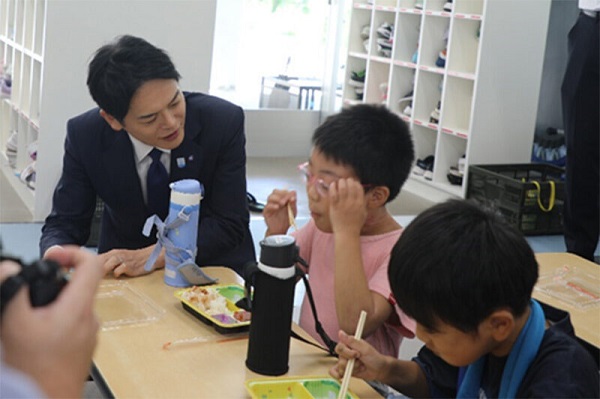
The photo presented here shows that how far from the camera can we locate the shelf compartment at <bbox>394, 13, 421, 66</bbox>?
6188 mm

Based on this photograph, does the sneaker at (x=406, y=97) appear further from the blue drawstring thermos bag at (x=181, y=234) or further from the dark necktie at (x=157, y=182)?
the blue drawstring thermos bag at (x=181, y=234)

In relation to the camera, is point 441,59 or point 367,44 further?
point 367,44

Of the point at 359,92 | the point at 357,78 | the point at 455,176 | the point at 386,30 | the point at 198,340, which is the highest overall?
the point at 386,30

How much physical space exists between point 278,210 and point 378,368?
23.3 inches

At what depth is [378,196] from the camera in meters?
1.79

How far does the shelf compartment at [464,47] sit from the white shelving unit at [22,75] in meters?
2.61

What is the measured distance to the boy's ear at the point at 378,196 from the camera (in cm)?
178

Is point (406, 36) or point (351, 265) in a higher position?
point (406, 36)

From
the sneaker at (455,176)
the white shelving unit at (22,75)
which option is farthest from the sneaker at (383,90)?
the white shelving unit at (22,75)

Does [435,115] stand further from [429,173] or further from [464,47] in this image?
[464,47]

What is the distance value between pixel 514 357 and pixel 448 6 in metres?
4.72

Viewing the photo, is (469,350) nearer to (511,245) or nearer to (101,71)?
(511,245)

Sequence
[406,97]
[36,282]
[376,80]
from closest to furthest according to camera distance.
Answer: [36,282] < [406,97] < [376,80]

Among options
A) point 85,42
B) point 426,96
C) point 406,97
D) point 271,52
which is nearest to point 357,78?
point 406,97
